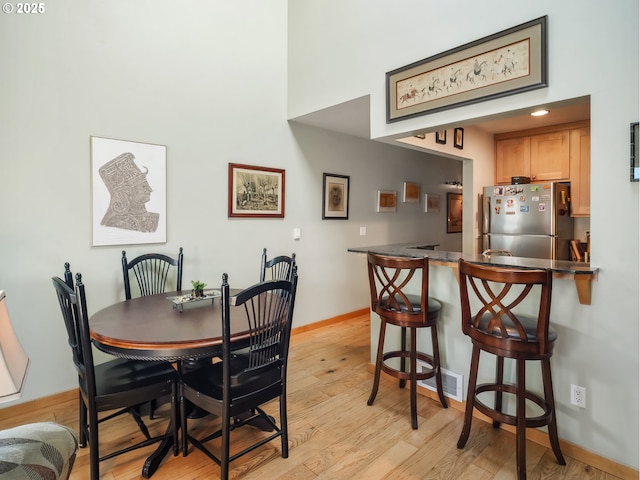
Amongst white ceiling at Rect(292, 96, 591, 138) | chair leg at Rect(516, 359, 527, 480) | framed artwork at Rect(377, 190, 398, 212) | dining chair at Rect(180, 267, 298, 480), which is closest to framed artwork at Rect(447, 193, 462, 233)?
framed artwork at Rect(377, 190, 398, 212)

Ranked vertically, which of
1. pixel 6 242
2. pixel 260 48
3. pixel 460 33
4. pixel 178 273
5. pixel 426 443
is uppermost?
pixel 260 48

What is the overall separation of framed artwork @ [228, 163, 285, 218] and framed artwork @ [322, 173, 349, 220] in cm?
61

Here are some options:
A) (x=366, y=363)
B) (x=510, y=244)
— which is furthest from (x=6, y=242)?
(x=510, y=244)

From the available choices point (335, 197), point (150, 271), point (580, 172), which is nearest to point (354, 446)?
point (150, 271)

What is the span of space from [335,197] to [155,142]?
2057mm

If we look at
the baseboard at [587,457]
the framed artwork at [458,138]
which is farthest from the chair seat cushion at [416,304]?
the framed artwork at [458,138]

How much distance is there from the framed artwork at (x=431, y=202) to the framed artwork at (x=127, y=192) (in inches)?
153

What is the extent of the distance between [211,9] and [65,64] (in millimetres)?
1341

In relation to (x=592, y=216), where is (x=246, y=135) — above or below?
above

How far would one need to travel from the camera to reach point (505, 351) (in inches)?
69.7

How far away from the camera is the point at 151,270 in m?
2.88

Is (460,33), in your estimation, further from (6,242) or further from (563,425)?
(6,242)

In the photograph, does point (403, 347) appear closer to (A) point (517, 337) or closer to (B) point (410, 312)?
(B) point (410, 312)

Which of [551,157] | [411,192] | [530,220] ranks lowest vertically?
[530,220]
